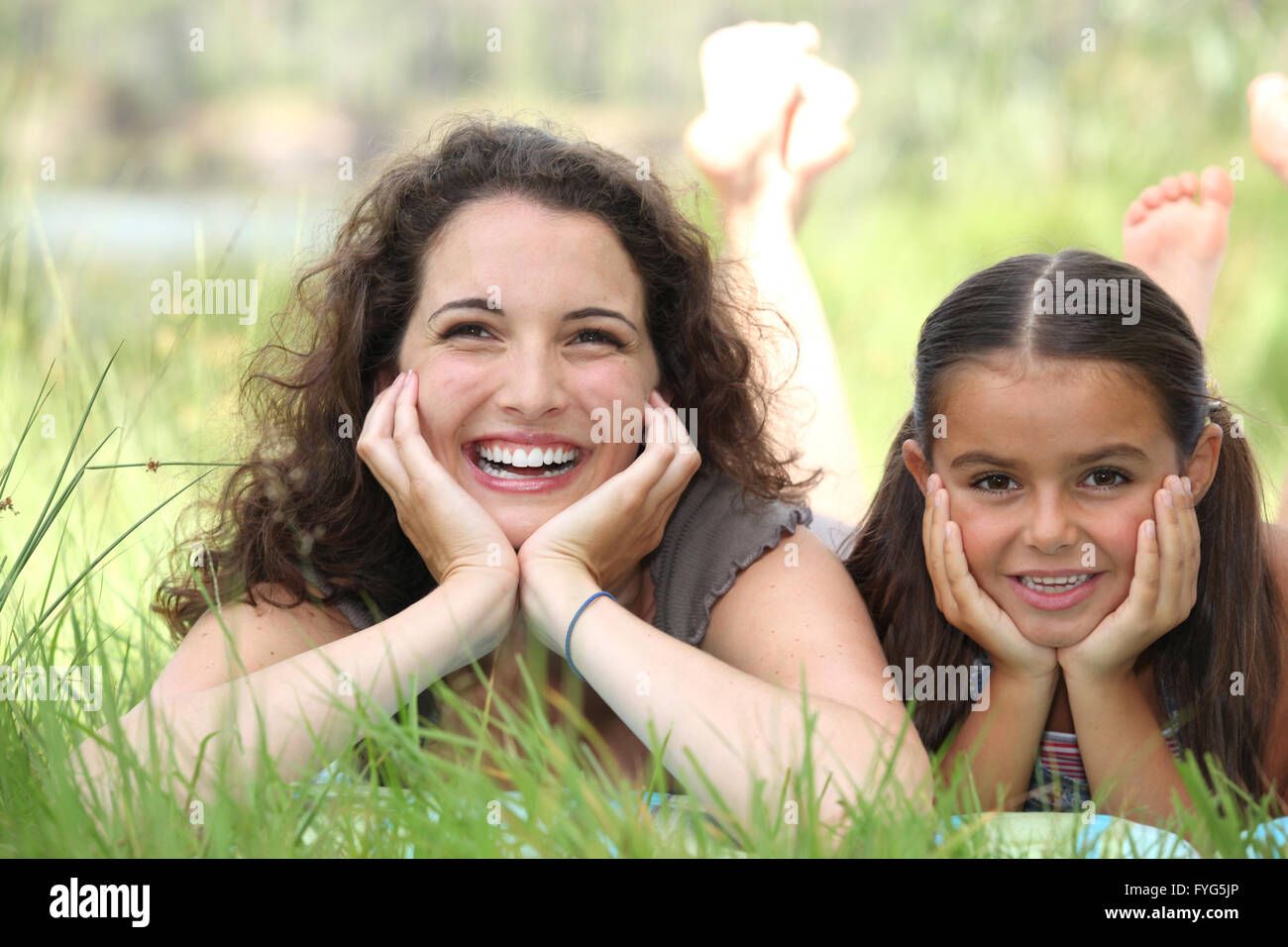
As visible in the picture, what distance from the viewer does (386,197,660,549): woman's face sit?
2.54 m

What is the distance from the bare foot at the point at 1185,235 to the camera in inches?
141

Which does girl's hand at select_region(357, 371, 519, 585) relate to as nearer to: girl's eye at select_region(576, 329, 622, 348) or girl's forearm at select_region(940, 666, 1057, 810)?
girl's eye at select_region(576, 329, 622, 348)

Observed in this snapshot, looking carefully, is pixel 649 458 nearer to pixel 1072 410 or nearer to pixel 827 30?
pixel 1072 410

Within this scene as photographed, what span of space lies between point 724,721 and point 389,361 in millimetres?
1107

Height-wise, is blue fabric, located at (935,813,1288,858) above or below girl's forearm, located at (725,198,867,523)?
below

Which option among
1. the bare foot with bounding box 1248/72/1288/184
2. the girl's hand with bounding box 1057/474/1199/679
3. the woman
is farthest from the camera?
the bare foot with bounding box 1248/72/1288/184

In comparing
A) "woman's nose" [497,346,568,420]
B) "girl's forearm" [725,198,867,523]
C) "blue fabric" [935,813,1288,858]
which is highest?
"girl's forearm" [725,198,867,523]

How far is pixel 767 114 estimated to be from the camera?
12.3 feet

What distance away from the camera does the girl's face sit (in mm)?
2420

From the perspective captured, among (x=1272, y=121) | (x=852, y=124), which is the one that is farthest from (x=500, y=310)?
(x=852, y=124)

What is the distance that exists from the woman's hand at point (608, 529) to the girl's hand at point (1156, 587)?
0.80 metres

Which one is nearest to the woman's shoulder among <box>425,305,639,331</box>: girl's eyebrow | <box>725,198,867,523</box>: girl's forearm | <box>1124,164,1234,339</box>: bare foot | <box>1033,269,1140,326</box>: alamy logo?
<box>425,305,639,331</box>: girl's eyebrow
